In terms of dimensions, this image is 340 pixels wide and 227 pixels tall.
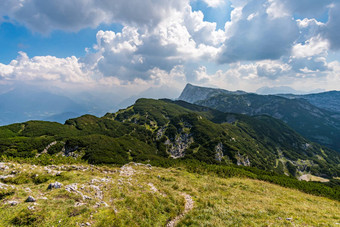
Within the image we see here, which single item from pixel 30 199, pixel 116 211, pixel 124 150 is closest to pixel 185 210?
pixel 116 211

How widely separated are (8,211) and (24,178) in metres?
12.3

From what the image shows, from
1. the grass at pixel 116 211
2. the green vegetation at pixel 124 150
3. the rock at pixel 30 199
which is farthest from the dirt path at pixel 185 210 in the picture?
the green vegetation at pixel 124 150

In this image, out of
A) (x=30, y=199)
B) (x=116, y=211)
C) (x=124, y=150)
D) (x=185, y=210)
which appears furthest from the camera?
(x=124, y=150)

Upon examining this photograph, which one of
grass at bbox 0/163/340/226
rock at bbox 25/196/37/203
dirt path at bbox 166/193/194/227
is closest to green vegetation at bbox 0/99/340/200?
grass at bbox 0/163/340/226

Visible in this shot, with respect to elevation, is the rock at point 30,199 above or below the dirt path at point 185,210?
above

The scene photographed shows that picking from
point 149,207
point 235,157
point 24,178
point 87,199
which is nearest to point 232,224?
point 149,207

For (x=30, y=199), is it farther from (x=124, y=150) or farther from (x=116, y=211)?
(x=124, y=150)

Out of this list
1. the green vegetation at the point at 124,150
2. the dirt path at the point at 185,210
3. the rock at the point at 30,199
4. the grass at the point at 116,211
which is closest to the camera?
the grass at the point at 116,211

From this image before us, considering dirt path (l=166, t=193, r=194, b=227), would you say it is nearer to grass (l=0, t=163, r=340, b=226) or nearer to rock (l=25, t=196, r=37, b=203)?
grass (l=0, t=163, r=340, b=226)

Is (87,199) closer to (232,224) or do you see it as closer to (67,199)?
(67,199)

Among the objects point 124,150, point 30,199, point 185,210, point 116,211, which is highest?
point 30,199

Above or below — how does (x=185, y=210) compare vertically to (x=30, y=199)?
below

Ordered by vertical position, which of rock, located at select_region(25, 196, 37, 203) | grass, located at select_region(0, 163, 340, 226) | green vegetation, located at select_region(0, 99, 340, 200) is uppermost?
rock, located at select_region(25, 196, 37, 203)

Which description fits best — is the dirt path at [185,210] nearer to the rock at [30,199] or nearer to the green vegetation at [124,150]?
the rock at [30,199]
